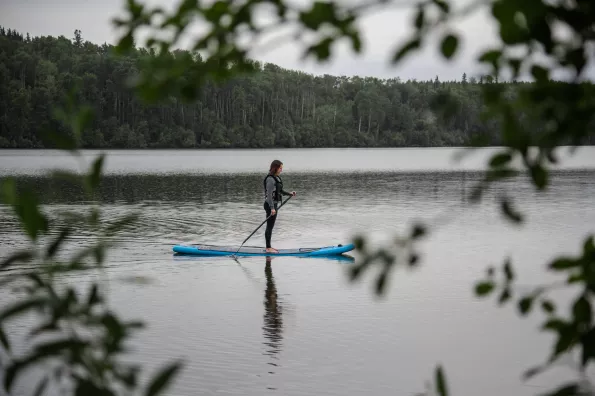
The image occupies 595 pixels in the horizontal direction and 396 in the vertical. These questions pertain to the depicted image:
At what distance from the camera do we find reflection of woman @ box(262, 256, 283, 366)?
11.7 meters

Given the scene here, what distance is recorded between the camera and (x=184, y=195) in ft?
148

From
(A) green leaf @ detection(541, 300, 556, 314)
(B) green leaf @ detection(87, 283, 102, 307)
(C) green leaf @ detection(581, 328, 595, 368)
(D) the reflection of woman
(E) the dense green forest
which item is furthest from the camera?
(E) the dense green forest

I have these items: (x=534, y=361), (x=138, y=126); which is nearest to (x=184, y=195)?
(x=534, y=361)

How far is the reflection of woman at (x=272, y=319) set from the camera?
11.7 meters

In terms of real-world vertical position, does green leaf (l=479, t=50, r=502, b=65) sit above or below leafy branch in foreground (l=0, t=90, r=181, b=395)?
above

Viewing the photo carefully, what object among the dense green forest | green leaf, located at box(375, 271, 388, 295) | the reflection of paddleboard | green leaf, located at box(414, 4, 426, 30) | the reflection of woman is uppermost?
the dense green forest

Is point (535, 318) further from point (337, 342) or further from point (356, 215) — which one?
point (356, 215)

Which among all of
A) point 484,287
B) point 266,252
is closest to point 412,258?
point 484,287

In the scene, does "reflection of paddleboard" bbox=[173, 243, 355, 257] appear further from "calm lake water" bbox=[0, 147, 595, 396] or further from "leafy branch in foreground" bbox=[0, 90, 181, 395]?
"leafy branch in foreground" bbox=[0, 90, 181, 395]

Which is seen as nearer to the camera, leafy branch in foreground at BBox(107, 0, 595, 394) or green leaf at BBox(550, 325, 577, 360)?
leafy branch in foreground at BBox(107, 0, 595, 394)

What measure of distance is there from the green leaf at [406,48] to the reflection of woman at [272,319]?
9.25m

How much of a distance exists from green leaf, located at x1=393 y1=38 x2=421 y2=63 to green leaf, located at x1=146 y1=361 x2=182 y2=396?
1024 millimetres

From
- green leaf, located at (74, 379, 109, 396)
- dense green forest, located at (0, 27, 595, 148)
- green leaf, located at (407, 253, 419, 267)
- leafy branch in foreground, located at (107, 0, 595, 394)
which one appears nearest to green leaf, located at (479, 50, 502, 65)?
leafy branch in foreground, located at (107, 0, 595, 394)

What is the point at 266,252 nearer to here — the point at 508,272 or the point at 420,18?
the point at 508,272
